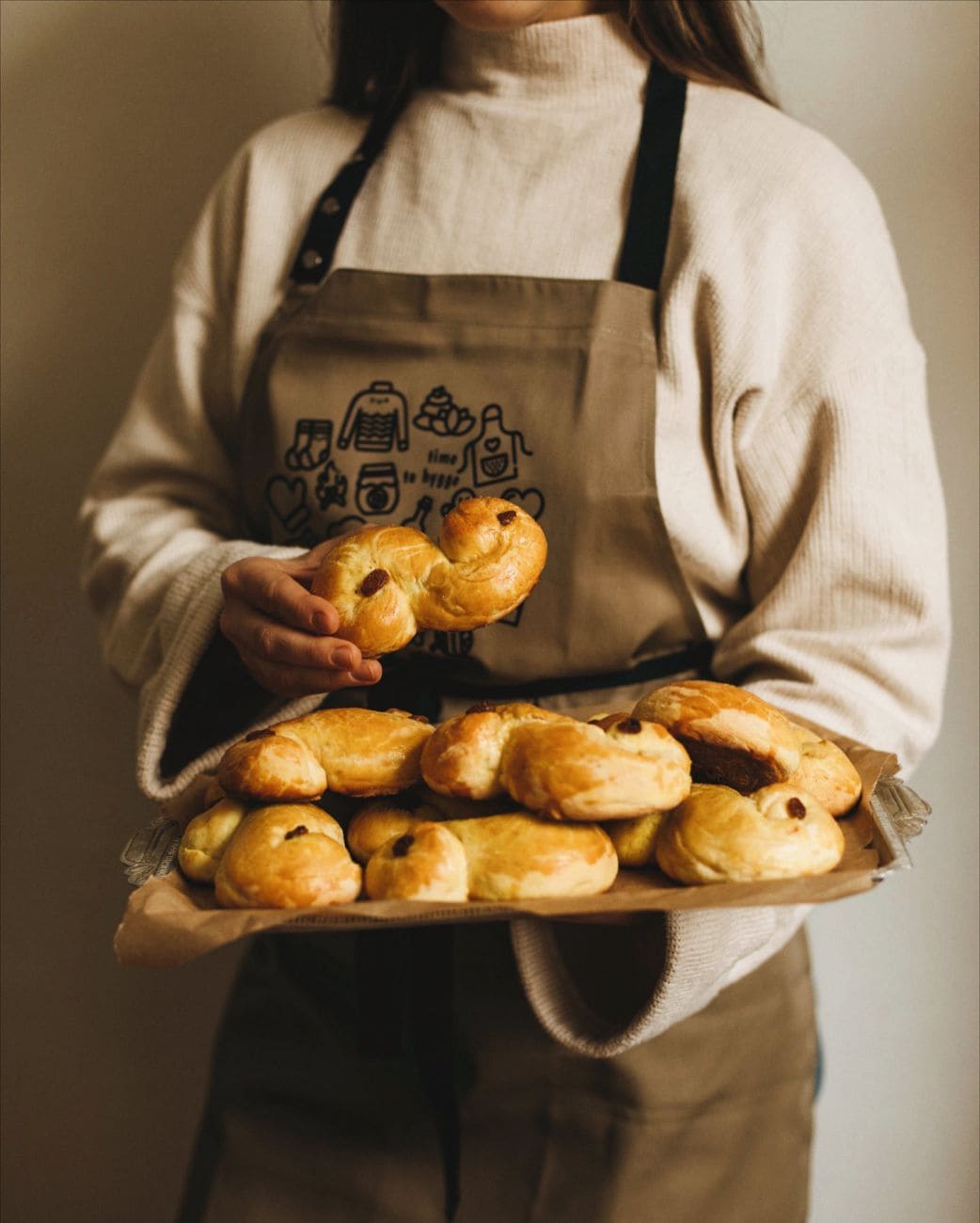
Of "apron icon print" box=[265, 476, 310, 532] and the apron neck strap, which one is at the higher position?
the apron neck strap

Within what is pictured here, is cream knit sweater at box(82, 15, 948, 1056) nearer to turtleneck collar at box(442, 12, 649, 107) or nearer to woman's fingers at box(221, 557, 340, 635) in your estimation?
turtleneck collar at box(442, 12, 649, 107)

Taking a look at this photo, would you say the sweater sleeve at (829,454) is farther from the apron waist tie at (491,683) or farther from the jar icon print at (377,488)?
the jar icon print at (377,488)

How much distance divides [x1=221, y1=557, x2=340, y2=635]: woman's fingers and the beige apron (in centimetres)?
18

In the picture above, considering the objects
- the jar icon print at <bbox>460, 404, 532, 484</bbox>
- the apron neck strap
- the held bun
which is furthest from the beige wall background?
the held bun

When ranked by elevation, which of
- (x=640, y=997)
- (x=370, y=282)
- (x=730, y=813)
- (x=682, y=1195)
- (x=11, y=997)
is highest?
(x=370, y=282)

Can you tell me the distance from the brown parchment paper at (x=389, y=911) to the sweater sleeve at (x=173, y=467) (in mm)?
459

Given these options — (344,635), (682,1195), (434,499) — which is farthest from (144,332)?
(682,1195)

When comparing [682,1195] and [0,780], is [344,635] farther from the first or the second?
[0,780]

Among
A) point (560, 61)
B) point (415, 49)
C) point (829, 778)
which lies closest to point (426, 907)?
point (829, 778)

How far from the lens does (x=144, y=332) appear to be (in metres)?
1.34

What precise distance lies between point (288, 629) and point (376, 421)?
0.29 metres

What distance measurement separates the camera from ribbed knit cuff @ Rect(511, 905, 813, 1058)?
0.67 metres

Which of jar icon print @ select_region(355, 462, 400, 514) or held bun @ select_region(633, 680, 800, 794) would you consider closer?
held bun @ select_region(633, 680, 800, 794)

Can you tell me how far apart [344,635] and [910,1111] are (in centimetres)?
97
